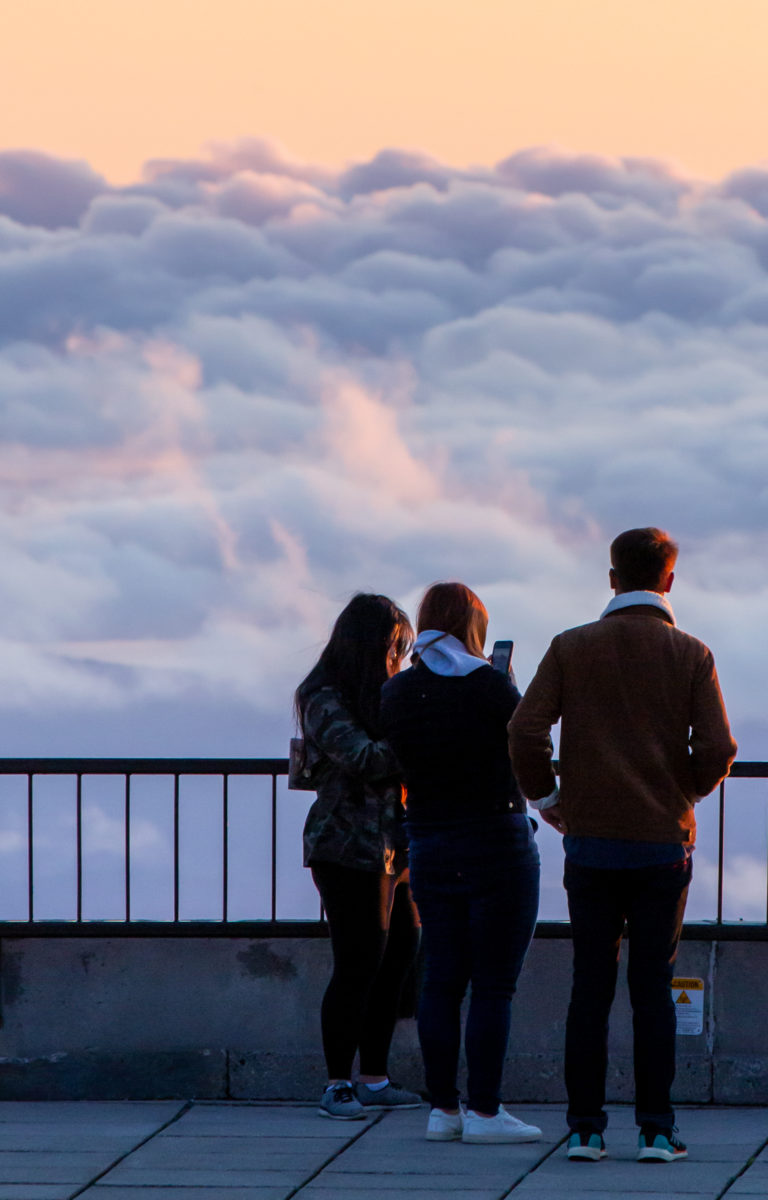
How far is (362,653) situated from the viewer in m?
5.43

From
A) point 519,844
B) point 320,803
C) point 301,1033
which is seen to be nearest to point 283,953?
point 301,1033

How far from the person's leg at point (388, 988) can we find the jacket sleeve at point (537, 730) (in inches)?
40.4

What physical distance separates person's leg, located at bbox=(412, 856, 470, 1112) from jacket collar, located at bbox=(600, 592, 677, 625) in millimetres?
1041

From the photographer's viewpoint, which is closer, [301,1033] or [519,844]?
[519,844]

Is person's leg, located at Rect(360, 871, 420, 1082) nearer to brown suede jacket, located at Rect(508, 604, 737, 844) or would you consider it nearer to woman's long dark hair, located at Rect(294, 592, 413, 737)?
woman's long dark hair, located at Rect(294, 592, 413, 737)

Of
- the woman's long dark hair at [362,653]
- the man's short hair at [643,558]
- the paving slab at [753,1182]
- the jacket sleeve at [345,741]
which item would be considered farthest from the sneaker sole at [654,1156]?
the man's short hair at [643,558]

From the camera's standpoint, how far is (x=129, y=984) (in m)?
6.14

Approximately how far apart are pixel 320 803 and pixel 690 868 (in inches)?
53.5

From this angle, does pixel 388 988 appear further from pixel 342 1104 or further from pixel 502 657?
pixel 502 657

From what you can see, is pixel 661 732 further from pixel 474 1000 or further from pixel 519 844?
pixel 474 1000

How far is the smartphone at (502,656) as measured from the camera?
5160mm

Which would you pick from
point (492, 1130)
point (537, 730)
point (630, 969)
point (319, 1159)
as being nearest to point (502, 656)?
point (537, 730)

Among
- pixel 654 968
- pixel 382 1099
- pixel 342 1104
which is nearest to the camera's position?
pixel 654 968

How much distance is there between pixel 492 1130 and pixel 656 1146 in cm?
57
